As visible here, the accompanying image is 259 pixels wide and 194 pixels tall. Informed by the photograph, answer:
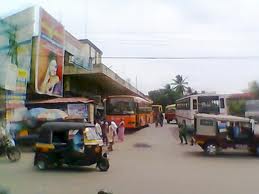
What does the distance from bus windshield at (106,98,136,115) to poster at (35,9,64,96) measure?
15.6 feet

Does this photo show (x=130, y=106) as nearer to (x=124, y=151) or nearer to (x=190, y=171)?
(x=124, y=151)

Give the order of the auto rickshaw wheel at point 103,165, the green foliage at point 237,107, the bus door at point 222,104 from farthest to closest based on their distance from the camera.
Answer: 1. the green foliage at point 237,107
2. the bus door at point 222,104
3. the auto rickshaw wheel at point 103,165

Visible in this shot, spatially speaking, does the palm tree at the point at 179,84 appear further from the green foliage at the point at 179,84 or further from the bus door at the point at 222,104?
the bus door at the point at 222,104

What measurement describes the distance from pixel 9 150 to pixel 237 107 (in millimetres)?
18483

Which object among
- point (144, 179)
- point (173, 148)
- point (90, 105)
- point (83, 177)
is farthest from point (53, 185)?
point (90, 105)

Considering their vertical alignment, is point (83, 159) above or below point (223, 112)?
below

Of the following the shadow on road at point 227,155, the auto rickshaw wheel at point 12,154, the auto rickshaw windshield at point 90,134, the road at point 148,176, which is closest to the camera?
the road at point 148,176

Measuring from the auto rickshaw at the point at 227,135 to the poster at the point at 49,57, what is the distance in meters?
10.1

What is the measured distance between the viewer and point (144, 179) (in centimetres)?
1274

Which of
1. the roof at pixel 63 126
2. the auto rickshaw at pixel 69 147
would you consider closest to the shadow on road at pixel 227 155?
the auto rickshaw at pixel 69 147

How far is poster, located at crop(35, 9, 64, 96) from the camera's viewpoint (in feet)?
81.8

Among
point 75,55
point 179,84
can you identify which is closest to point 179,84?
point 179,84

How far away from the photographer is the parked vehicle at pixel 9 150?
17.3 m

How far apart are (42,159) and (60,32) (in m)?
14.6
